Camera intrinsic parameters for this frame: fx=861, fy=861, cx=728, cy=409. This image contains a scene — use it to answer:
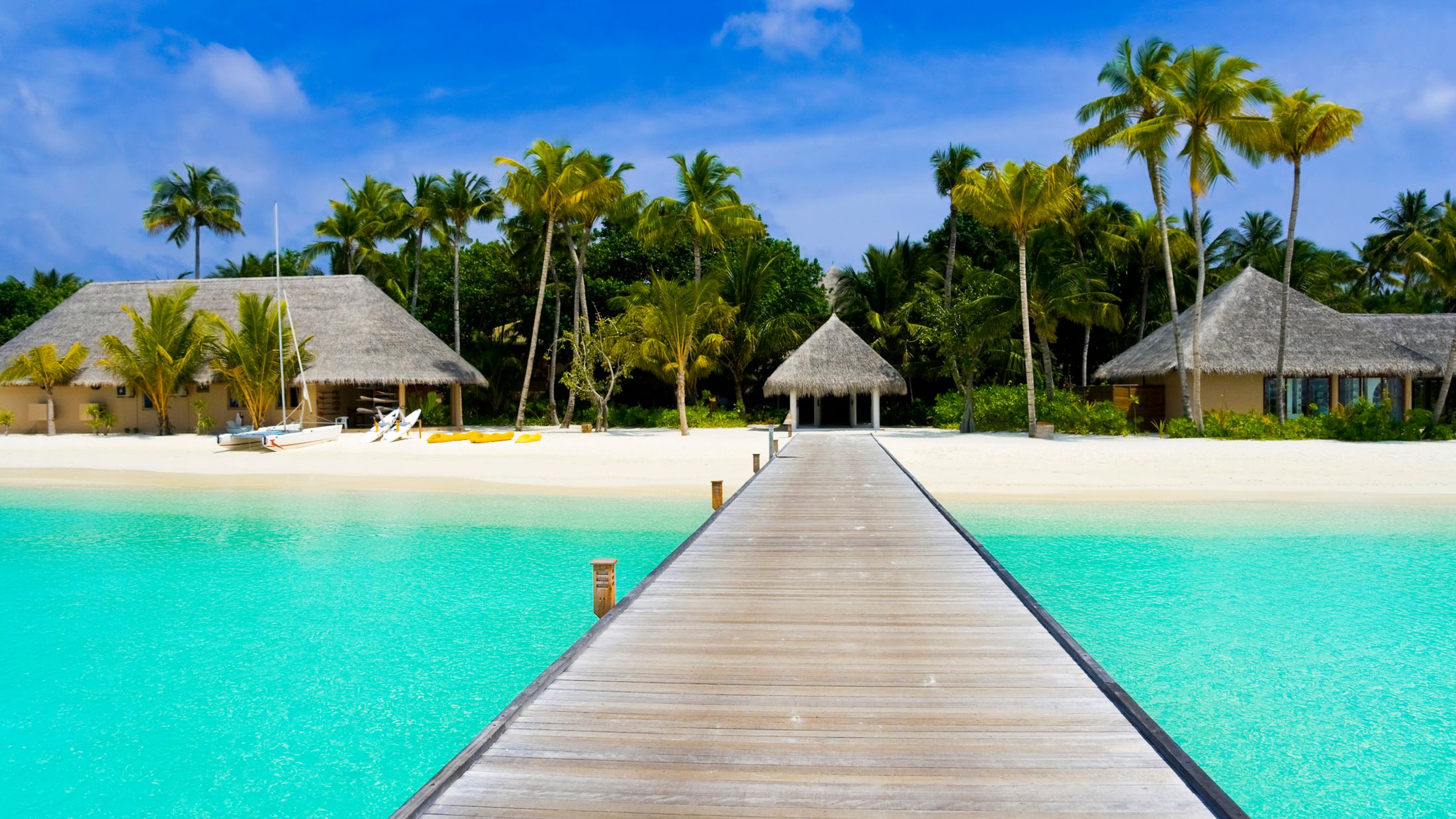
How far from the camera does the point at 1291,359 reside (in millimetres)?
20547

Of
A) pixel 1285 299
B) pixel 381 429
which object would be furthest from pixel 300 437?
pixel 1285 299

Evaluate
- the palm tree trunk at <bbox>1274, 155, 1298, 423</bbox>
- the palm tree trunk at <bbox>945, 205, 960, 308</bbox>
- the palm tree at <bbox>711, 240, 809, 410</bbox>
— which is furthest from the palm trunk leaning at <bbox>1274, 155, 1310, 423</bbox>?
the palm tree at <bbox>711, 240, 809, 410</bbox>

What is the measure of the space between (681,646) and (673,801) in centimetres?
143

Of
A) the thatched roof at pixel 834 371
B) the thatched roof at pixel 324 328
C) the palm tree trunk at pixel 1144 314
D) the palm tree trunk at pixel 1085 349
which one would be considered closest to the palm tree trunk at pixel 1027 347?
the thatched roof at pixel 834 371

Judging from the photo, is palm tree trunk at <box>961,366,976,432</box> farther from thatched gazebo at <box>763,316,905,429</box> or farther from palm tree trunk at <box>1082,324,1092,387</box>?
palm tree trunk at <box>1082,324,1092,387</box>

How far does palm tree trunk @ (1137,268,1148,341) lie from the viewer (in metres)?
26.9

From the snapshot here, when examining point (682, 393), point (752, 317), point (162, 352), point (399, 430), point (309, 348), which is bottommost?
point (399, 430)

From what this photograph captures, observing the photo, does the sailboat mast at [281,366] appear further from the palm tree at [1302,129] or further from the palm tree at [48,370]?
the palm tree at [1302,129]

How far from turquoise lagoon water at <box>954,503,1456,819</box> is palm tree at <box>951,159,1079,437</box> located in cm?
977

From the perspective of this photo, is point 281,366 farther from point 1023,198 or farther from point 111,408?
point 1023,198

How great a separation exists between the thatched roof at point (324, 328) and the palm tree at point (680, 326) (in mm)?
5524

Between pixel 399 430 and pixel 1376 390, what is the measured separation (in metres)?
24.1

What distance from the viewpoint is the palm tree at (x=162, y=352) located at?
22266 mm

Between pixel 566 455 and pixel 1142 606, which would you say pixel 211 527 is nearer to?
pixel 566 455
